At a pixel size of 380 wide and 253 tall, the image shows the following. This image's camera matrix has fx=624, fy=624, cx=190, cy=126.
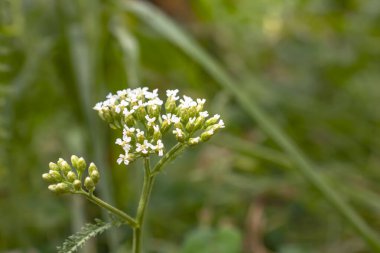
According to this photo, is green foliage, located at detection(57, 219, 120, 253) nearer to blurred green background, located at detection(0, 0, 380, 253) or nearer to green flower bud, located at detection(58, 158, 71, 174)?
green flower bud, located at detection(58, 158, 71, 174)

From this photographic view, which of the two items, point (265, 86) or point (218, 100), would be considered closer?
point (218, 100)

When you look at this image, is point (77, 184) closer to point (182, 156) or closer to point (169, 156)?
A: point (169, 156)

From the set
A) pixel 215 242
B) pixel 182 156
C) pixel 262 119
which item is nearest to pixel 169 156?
pixel 215 242

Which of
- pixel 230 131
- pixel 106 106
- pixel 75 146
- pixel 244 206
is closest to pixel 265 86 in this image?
pixel 230 131

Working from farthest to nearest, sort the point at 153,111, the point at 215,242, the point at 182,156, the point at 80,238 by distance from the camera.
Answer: the point at 182,156
the point at 215,242
the point at 153,111
the point at 80,238

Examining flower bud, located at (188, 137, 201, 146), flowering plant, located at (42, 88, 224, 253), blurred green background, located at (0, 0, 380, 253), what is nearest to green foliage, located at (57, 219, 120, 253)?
flowering plant, located at (42, 88, 224, 253)

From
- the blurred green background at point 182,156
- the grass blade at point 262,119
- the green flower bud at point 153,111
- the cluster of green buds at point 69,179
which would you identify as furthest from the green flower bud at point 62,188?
the grass blade at point 262,119

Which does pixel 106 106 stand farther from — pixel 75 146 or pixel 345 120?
pixel 345 120

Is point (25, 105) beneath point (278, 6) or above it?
beneath
